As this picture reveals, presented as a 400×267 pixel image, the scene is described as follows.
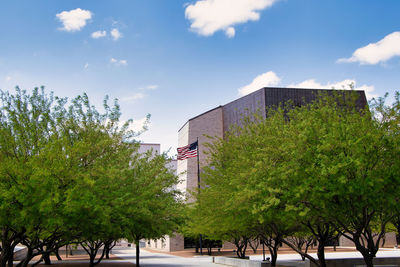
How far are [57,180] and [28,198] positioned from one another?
120 centimetres

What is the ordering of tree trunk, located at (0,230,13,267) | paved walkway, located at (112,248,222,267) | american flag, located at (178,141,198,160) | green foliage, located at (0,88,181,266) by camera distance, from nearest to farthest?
green foliage, located at (0,88,181,266), tree trunk, located at (0,230,13,267), paved walkway, located at (112,248,222,267), american flag, located at (178,141,198,160)

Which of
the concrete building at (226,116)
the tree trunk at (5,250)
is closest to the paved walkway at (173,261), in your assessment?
the tree trunk at (5,250)

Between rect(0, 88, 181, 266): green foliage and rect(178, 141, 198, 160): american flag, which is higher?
rect(178, 141, 198, 160): american flag

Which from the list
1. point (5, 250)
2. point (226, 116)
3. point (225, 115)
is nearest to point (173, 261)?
point (5, 250)

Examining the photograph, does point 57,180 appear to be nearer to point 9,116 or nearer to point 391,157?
point 9,116

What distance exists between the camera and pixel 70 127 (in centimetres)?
1984

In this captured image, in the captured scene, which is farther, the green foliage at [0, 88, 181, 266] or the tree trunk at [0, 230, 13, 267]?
the tree trunk at [0, 230, 13, 267]

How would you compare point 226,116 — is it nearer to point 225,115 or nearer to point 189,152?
point 225,115

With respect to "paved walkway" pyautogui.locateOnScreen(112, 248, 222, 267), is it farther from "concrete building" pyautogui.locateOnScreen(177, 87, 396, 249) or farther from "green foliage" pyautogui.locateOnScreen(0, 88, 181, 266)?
"concrete building" pyautogui.locateOnScreen(177, 87, 396, 249)

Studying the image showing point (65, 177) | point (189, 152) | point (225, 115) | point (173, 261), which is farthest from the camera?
point (225, 115)

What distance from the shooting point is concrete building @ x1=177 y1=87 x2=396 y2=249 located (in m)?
67.8

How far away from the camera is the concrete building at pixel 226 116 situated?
67.8 meters

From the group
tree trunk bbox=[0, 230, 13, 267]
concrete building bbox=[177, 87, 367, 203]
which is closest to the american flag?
concrete building bbox=[177, 87, 367, 203]

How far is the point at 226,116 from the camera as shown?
237 ft
